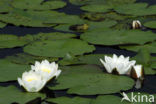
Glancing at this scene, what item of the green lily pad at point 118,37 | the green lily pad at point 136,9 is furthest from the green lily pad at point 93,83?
the green lily pad at point 136,9

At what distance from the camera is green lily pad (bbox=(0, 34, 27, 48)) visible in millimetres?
4549

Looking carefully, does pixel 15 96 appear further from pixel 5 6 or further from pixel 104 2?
pixel 104 2

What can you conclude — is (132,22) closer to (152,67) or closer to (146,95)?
(152,67)

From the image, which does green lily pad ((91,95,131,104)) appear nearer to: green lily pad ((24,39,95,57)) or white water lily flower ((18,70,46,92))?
white water lily flower ((18,70,46,92))

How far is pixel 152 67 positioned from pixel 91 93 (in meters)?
0.74

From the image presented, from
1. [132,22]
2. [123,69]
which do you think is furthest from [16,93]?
[132,22]

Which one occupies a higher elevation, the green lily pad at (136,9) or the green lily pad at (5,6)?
the green lily pad at (5,6)

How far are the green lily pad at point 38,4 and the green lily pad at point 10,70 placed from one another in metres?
1.97

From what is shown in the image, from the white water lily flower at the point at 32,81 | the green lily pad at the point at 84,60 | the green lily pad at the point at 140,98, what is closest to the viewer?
the green lily pad at the point at 140,98

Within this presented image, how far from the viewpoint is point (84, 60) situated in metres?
4.15

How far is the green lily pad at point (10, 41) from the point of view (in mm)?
4549

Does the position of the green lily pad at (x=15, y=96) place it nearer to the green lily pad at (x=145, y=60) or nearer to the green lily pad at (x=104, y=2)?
the green lily pad at (x=145, y=60)

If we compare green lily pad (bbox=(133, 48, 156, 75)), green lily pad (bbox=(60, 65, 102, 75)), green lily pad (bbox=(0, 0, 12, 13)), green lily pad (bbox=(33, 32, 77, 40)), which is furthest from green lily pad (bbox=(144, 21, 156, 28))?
green lily pad (bbox=(0, 0, 12, 13))

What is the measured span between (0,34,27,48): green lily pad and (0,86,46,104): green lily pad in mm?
1039
